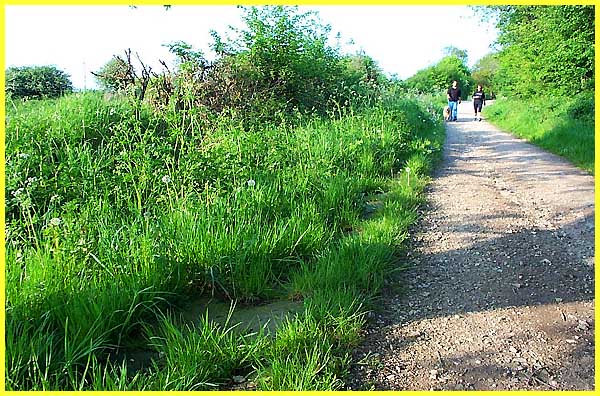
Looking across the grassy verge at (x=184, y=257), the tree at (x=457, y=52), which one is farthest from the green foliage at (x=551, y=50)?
the tree at (x=457, y=52)

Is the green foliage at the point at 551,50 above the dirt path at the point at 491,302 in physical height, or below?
above

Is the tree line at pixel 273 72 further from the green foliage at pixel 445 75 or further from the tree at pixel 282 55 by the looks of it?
the green foliage at pixel 445 75

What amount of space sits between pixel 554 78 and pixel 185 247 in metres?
18.5

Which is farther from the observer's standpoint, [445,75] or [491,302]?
[445,75]

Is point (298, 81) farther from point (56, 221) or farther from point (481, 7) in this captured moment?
point (481, 7)

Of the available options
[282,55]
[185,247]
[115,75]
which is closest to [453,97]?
Result: [282,55]

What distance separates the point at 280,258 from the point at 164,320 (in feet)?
4.08

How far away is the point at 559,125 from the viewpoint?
14.6 meters

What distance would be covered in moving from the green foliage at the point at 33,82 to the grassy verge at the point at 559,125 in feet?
31.3

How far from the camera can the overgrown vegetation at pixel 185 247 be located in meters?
2.89

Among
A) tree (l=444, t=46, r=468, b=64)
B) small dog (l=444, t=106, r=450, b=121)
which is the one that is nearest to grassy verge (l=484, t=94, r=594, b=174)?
small dog (l=444, t=106, r=450, b=121)

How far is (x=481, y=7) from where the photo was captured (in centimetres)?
2792

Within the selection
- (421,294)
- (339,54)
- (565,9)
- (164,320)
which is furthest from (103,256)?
(565,9)

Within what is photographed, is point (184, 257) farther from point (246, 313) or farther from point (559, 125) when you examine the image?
point (559, 125)
